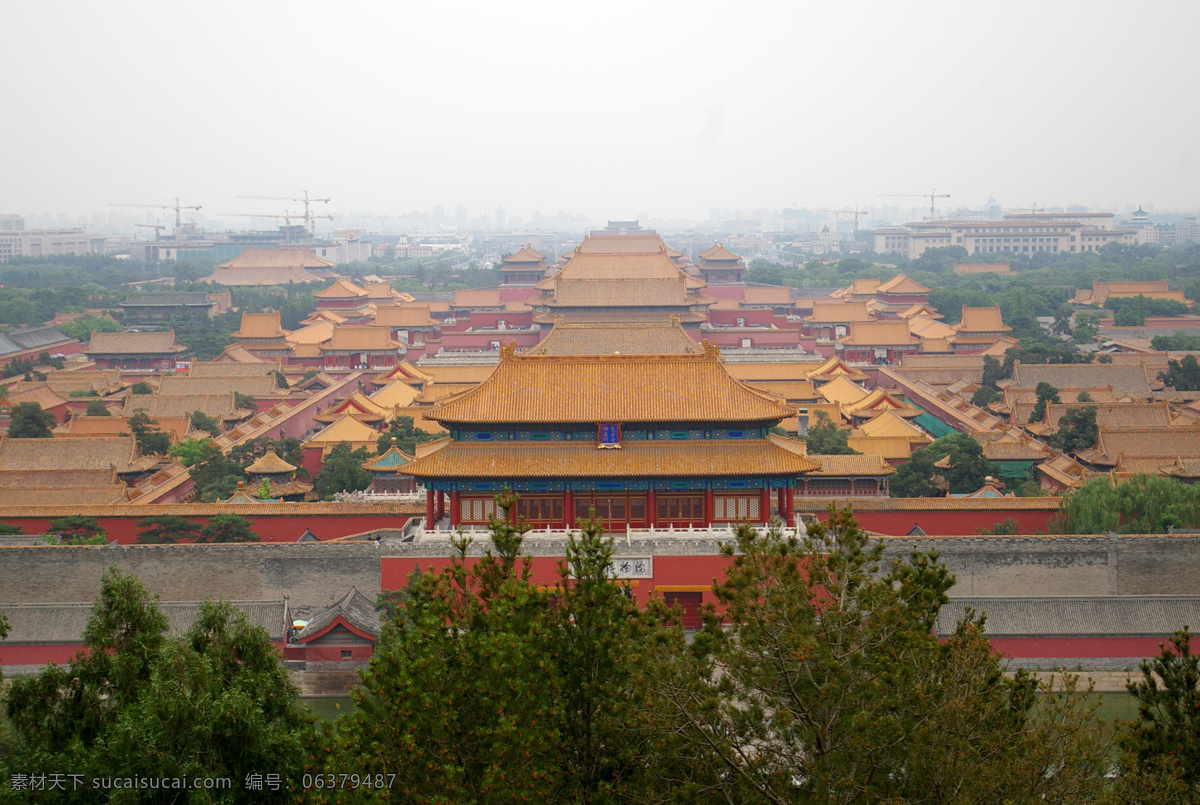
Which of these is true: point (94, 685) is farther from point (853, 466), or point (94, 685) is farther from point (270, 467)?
point (853, 466)

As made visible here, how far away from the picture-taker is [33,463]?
2852cm

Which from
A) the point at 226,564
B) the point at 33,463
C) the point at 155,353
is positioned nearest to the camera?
the point at 226,564

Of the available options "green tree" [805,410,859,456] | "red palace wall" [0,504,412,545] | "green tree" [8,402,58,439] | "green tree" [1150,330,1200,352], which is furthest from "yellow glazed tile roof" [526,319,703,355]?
"green tree" [1150,330,1200,352]

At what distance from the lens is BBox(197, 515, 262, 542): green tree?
24078 millimetres

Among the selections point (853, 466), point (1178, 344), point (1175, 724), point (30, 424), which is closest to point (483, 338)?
point (30, 424)

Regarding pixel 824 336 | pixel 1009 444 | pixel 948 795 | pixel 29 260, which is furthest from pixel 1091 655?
pixel 29 260

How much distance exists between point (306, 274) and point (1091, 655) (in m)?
74.9

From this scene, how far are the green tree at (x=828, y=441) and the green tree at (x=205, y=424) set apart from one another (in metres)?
17.4

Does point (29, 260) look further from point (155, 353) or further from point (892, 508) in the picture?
point (892, 508)

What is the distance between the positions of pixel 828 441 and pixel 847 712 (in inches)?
817

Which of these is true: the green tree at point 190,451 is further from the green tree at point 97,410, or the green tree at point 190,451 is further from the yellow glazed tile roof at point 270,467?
the green tree at point 97,410

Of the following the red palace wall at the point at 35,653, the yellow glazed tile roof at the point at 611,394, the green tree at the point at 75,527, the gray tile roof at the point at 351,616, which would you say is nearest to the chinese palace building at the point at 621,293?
the yellow glazed tile roof at the point at 611,394

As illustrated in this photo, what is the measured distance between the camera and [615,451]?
21.6 meters

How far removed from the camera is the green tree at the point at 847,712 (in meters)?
9.41
